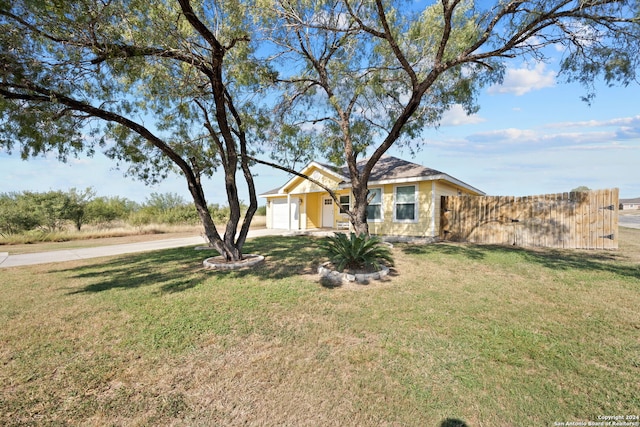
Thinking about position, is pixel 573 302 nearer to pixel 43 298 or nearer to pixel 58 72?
pixel 43 298

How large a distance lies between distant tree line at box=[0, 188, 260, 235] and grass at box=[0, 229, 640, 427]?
576 inches

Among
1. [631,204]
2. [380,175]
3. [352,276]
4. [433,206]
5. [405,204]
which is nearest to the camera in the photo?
[352,276]

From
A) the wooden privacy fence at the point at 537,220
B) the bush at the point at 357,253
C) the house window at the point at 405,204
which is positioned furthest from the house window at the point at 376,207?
the bush at the point at 357,253

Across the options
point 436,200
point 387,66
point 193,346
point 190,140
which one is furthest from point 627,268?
point 190,140

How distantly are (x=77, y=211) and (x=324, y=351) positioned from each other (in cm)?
2164

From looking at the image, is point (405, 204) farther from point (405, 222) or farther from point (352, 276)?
point (352, 276)

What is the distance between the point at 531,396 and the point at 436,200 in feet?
30.3

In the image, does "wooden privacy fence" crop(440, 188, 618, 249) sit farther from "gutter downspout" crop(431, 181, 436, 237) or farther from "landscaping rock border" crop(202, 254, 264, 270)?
"landscaping rock border" crop(202, 254, 264, 270)

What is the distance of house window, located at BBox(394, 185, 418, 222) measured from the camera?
1162 centimetres

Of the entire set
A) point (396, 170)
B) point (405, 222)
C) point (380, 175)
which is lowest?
point (405, 222)

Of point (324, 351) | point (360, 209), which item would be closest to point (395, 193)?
point (360, 209)

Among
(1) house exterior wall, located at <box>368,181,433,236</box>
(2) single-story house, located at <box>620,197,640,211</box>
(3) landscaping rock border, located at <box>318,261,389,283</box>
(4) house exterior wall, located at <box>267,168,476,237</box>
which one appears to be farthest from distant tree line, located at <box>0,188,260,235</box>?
(2) single-story house, located at <box>620,197,640,211</box>

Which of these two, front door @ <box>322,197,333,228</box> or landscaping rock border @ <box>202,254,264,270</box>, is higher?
front door @ <box>322,197,333,228</box>

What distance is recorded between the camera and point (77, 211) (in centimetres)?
1819
